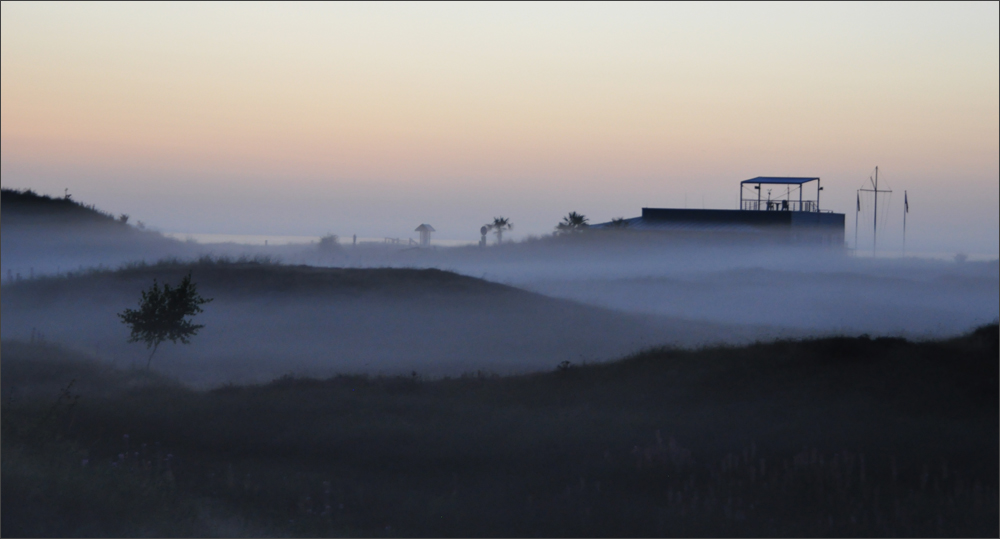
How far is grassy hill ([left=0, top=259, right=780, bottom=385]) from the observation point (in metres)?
30.0

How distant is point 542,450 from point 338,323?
21890mm

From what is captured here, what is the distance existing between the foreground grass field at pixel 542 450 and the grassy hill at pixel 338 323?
5036 millimetres

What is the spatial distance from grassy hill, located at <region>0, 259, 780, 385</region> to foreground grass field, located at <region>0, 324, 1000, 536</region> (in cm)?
504

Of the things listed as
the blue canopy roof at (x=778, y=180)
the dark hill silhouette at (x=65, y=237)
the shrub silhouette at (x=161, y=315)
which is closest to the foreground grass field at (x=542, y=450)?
the shrub silhouette at (x=161, y=315)

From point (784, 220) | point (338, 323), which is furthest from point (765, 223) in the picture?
point (338, 323)

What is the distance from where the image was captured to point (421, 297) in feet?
138

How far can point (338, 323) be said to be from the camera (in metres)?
36.8

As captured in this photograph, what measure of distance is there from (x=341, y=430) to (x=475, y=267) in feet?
161

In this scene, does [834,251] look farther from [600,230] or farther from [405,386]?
[405,386]

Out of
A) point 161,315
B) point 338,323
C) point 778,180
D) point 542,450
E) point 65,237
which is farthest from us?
point 778,180

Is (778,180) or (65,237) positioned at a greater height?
(778,180)

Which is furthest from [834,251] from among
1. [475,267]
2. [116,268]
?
[116,268]

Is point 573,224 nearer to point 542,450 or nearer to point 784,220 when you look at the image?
point 784,220

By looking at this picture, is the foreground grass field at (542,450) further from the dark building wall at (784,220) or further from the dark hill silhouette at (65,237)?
the dark building wall at (784,220)
